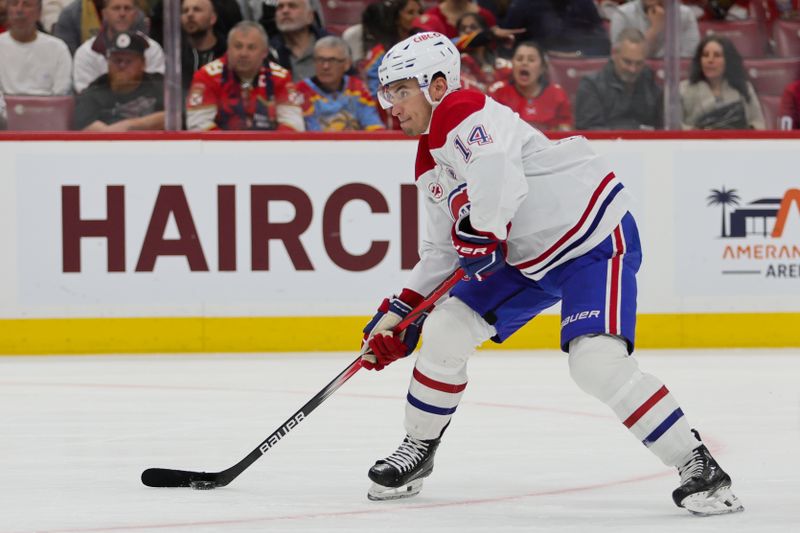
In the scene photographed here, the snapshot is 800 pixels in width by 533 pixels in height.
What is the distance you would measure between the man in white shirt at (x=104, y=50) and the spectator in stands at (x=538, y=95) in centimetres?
159

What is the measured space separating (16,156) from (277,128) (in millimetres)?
1204

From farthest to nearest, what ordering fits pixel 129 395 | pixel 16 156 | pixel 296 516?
1. pixel 16 156
2. pixel 129 395
3. pixel 296 516

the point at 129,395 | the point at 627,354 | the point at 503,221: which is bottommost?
the point at 129,395

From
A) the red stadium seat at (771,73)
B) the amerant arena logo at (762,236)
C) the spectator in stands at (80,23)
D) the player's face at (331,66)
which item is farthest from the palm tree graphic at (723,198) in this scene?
the spectator in stands at (80,23)

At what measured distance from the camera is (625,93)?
22.9 ft

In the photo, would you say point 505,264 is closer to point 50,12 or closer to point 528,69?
point 528,69

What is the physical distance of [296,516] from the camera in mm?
2994

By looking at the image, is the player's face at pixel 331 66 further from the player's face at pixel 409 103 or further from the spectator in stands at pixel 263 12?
the player's face at pixel 409 103

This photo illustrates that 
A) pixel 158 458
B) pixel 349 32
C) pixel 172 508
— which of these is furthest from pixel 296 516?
pixel 349 32

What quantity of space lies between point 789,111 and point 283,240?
250 centimetres

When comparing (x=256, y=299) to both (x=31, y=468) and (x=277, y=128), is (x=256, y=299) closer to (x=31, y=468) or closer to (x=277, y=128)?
(x=277, y=128)

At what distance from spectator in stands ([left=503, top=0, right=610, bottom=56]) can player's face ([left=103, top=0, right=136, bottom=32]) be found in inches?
69.4

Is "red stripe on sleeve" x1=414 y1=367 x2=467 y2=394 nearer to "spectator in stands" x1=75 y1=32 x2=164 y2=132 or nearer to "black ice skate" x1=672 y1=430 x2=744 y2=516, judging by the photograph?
"black ice skate" x1=672 y1=430 x2=744 y2=516

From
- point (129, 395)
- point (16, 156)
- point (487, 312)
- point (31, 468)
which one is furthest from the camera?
point (16, 156)
